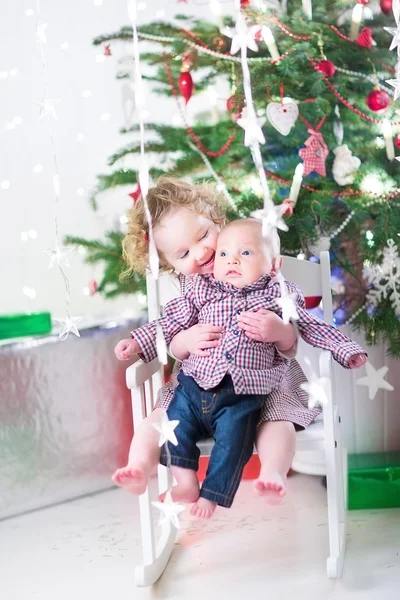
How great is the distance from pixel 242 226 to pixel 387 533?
829 millimetres

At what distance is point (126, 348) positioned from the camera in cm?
161

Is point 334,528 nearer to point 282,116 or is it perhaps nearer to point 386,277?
point 386,277

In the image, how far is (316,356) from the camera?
2.19m

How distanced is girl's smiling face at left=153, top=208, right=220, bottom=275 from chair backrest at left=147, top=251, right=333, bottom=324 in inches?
9.4

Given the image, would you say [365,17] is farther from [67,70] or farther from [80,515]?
[80,515]

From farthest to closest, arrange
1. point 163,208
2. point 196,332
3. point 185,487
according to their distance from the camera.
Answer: point 163,208 → point 196,332 → point 185,487

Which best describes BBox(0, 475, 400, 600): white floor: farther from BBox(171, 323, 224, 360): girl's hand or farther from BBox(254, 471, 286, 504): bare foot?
BBox(171, 323, 224, 360): girl's hand

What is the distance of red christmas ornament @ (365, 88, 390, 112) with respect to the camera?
195cm

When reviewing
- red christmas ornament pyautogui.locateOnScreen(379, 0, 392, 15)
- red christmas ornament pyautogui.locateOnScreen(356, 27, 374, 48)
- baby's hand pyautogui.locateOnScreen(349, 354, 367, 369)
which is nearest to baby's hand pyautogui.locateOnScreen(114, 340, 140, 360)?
baby's hand pyautogui.locateOnScreen(349, 354, 367, 369)

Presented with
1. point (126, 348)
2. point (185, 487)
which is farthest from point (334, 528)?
point (126, 348)

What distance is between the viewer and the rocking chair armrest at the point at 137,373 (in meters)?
1.58

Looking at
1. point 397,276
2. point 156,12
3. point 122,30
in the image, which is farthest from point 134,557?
point 156,12

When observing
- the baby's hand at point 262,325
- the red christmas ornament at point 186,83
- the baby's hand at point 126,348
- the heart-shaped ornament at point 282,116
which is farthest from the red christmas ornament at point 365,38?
the baby's hand at point 126,348

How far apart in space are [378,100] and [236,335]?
2.60 feet
